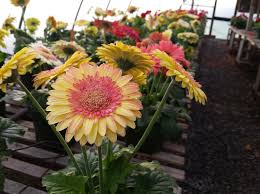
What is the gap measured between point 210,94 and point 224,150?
1462 mm

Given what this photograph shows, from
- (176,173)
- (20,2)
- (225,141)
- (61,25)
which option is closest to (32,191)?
(176,173)

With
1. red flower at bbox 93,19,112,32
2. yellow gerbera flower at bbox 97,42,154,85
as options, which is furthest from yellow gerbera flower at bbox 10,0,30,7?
yellow gerbera flower at bbox 97,42,154,85

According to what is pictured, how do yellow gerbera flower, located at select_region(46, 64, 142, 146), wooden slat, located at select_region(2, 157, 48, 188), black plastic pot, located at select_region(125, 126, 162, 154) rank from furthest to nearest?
black plastic pot, located at select_region(125, 126, 162, 154) < wooden slat, located at select_region(2, 157, 48, 188) < yellow gerbera flower, located at select_region(46, 64, 142, 146)

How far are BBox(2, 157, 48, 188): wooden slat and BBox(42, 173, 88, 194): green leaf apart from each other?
0.64 meters

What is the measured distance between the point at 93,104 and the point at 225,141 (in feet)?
7.07

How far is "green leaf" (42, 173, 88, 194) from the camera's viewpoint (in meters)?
0.86

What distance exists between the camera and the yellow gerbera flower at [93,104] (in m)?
0.59

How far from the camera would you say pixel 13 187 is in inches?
54.6

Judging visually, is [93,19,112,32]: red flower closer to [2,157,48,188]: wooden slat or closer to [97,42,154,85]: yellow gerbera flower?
[2,157,48,188]: wooden slat

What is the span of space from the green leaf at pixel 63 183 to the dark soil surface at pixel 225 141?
1.13 meters

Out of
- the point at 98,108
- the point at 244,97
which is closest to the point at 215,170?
the point at 98,108

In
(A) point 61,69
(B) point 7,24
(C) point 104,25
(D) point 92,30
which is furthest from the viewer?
(D) point 92,30

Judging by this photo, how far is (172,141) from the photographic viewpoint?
6.42 ft

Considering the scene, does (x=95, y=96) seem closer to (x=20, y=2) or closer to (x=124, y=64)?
(x=124, y=64)
